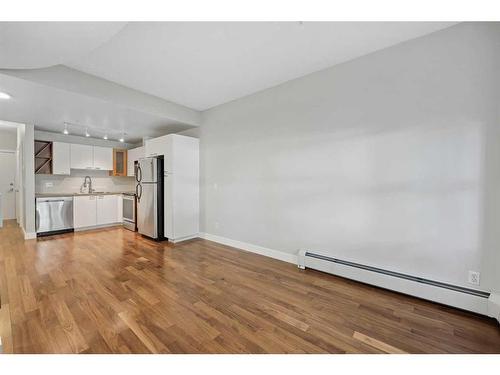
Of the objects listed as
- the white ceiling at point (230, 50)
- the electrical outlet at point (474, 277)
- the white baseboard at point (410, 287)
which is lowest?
the white baseboard at point (410, 287)

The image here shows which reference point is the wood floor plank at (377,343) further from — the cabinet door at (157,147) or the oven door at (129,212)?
the oven door at (129,212)

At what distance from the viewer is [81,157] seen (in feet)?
16.7

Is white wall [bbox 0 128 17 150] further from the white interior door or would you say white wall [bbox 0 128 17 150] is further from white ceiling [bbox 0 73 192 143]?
white ceiling [bbox 0 73 192 143]

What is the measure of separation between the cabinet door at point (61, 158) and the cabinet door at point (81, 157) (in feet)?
0.25

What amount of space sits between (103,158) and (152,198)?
102 inches

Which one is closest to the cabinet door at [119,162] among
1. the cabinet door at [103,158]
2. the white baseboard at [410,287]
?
the cabinet door at [103,158]

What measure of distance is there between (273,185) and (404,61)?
6.76 feet

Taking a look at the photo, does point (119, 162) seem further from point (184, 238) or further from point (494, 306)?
point (494, 306)

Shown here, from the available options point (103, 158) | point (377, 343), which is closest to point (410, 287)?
point (377, 343)

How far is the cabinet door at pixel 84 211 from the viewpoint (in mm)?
4695

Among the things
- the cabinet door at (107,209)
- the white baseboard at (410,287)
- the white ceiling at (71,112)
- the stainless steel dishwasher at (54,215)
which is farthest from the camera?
the cabinet door at (107,209)

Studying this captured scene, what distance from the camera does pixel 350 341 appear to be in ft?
4.82
